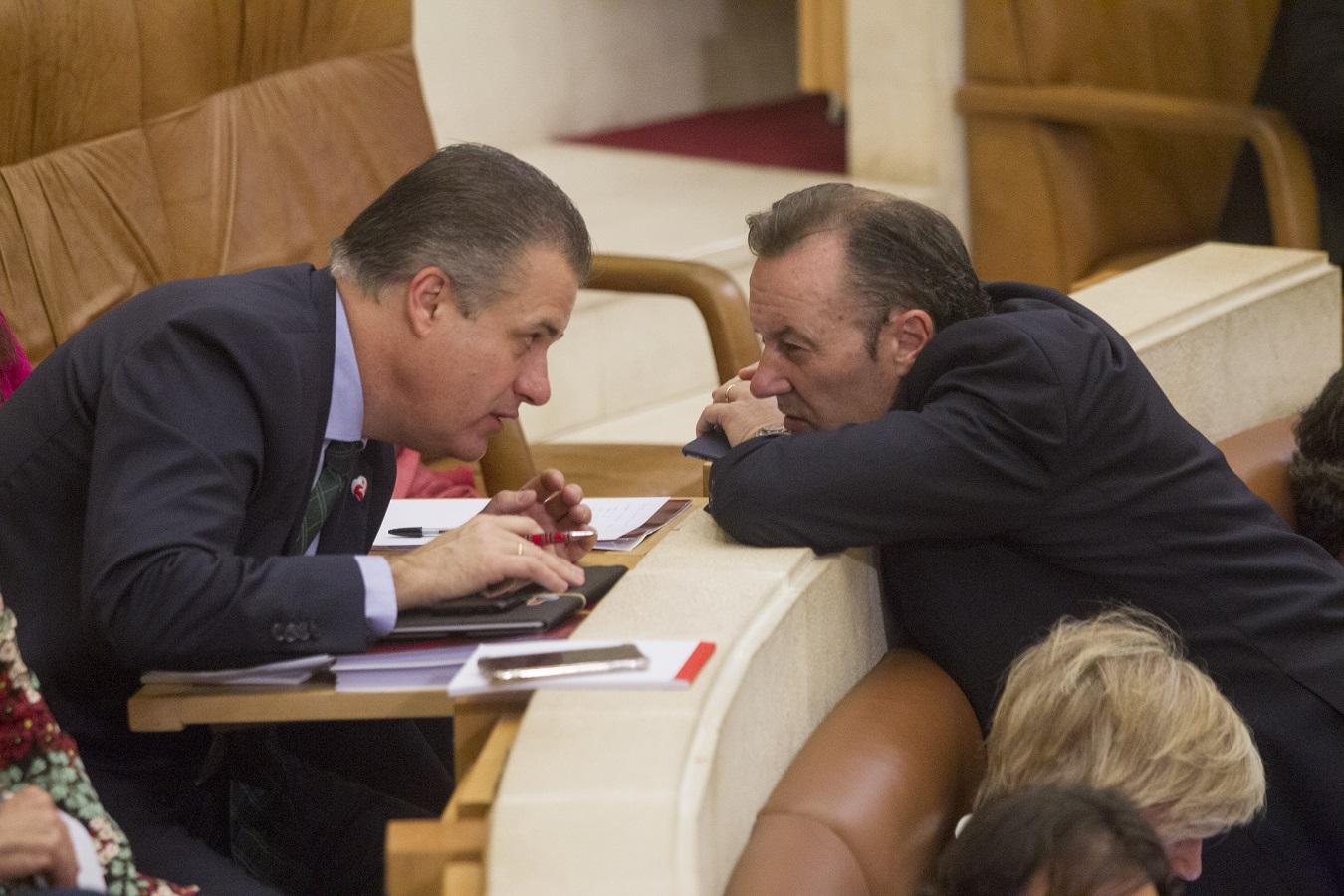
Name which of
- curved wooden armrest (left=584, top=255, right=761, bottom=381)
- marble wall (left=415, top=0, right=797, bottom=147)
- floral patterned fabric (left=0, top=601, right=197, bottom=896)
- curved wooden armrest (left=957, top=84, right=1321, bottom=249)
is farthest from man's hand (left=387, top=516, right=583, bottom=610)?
marble wall (left=415, top=0, right=797, bottom=147)

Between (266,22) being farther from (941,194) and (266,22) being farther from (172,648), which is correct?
(941,194)

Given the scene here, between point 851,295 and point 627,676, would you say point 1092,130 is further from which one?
point 627,676

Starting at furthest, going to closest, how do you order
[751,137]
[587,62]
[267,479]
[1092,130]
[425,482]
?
[751,137], [587,62], [1092,130], [425,482], [267,479]

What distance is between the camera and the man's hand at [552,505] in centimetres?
205

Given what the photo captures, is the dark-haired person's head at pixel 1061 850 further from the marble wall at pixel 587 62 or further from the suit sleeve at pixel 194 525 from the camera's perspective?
the marble wall at pixel 587 62

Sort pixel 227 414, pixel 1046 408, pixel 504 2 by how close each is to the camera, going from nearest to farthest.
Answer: pixel 227 414 < pixel 1046 408 < pixel 504 2

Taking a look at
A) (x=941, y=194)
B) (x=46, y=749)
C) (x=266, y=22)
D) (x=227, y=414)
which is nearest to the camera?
(x=46, y=749)

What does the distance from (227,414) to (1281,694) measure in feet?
3.76

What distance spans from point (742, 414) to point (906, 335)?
0.24m

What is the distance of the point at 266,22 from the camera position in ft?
10.1

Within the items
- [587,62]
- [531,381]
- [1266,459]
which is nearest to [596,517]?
[531,381]

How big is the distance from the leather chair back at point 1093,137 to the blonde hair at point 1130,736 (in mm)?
2671

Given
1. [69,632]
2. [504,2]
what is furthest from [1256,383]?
[504,2]

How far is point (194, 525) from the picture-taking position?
169cm
